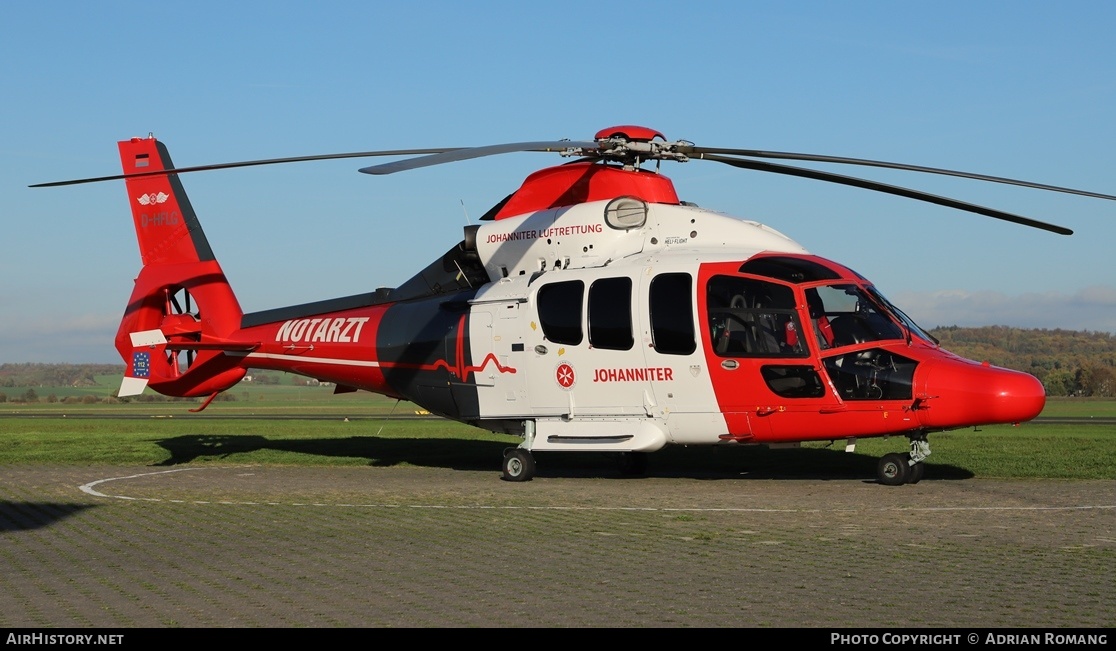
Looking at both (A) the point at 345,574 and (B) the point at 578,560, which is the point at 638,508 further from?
(A) the point at 345,574

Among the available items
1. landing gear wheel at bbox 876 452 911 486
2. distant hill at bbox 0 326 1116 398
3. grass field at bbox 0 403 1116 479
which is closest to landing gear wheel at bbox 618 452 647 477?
grass field at bbox 0 403 1116 479

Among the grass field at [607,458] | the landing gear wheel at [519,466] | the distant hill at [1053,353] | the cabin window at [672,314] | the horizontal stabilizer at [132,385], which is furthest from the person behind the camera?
the distant hill at [1053,353]

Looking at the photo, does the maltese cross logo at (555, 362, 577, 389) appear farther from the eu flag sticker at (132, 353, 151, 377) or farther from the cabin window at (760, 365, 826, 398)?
the eu flag sticker at (132, 353, 151, 377)

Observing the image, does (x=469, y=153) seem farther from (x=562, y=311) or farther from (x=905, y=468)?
(x=905, y=468)

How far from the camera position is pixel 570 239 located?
56.9ft

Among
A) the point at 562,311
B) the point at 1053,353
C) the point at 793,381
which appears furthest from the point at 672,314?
the point at 1053,353

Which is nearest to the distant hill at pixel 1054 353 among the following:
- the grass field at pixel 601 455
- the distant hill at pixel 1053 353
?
the distant hill at pixel 1053 353

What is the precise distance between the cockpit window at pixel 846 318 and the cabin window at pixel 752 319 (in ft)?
0.90

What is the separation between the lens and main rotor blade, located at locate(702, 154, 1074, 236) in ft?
42.9

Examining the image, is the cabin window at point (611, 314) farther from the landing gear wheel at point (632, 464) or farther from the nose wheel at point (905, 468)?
the nose wheel at point (905, 468)

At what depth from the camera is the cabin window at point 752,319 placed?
1517 centimetres

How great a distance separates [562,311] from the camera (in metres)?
17.0

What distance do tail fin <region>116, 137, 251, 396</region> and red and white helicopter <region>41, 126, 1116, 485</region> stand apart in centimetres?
9

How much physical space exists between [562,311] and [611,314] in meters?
0.88
